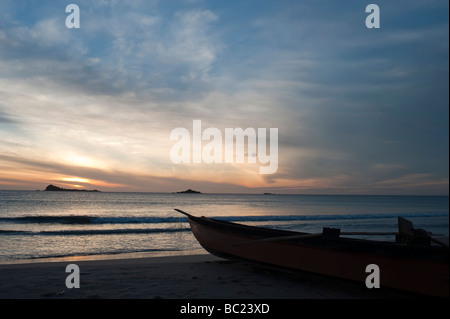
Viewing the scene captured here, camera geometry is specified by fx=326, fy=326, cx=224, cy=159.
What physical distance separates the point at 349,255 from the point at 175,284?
134 inches

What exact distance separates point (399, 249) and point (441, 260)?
614 millimetres

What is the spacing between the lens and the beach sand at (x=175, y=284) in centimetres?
581

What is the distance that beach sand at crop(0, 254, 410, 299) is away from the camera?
5.81 metres

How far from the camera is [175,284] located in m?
6.59

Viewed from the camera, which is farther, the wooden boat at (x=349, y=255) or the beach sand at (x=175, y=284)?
the beach sand at (x=175, y=284)

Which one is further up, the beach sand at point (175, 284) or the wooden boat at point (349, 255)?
the wooden boat at point (349, 255)

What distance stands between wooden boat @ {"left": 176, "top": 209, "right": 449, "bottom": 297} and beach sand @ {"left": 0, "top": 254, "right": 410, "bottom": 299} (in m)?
0.26

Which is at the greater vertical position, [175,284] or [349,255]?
[349,255]

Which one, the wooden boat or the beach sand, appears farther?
the beach sand

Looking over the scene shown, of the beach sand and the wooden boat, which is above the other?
the wooden boat

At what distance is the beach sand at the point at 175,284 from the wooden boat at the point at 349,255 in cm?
26
